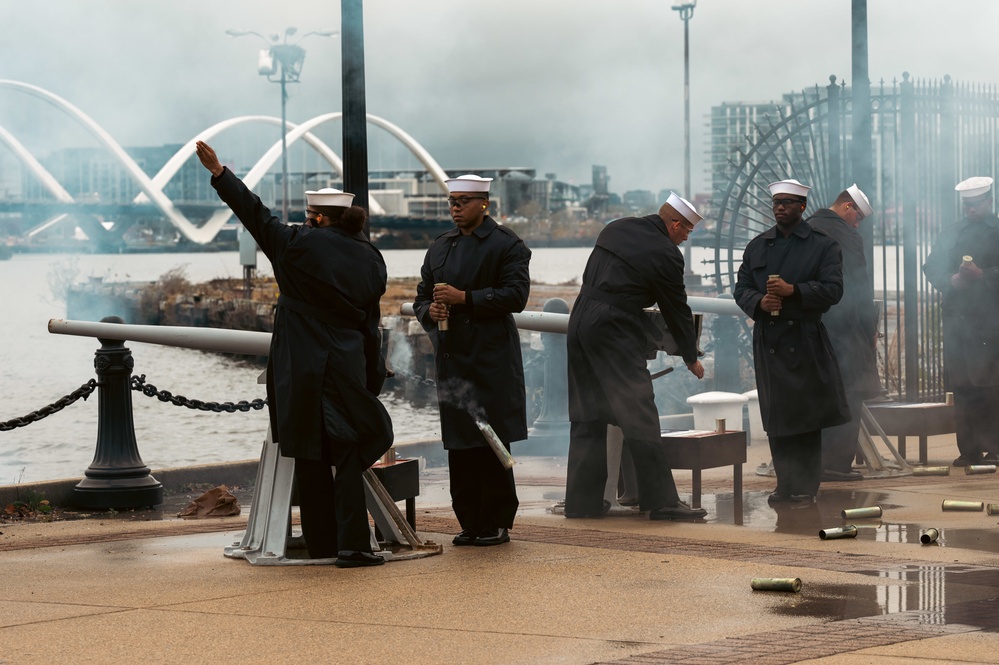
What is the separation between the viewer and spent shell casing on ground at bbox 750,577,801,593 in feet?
17.1

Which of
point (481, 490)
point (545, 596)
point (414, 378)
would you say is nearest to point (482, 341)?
point (481, 490)

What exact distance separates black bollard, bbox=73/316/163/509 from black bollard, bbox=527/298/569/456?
3.15 metres

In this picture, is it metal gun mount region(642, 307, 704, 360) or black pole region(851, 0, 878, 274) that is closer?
metal gun mount region(642, 307, 704, 360)

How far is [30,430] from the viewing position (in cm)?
2355

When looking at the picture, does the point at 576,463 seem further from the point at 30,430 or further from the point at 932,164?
the point at 30,430

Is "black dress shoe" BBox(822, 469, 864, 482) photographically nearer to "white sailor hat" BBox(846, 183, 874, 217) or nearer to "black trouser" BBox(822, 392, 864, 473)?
"black trouser" BBox(822, 392, 864, 473)

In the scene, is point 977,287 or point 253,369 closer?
point 977,287

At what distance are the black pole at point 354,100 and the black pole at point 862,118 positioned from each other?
13.8ft

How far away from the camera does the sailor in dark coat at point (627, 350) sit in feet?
23.5

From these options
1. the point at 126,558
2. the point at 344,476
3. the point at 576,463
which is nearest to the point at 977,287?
the point at 576,463

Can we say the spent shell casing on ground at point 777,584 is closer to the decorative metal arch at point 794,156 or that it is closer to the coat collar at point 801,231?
the coat collar at point 801,231

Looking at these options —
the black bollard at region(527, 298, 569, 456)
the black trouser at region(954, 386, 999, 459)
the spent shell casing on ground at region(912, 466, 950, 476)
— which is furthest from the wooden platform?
the black bollard at region(527, 298, 569, 456)

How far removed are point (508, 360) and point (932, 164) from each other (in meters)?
6.03

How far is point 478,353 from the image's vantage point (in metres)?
6.55
